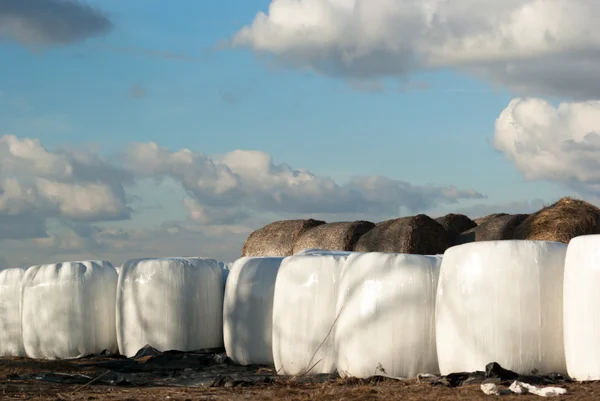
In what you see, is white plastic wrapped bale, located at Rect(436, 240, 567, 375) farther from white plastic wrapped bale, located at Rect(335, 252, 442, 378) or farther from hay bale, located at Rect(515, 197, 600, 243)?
hay bale, located at Rect(515, 197, 600, 243)

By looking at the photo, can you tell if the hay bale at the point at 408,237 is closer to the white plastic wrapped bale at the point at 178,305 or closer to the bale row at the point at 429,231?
the bale row at the point at 429,231

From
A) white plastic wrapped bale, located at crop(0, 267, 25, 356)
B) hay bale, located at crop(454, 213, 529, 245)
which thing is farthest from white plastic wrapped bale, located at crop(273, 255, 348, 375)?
hay bale, located at crop(454, 213, 529, 245)

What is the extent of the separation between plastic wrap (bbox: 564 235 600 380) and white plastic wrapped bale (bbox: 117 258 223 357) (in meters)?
4.35

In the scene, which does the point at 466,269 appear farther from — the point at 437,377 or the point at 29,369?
the point at 29,369

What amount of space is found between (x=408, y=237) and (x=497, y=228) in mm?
1336

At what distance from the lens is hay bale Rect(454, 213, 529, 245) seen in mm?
13047

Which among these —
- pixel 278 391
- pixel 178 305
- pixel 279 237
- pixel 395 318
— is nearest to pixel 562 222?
pixel 279 237

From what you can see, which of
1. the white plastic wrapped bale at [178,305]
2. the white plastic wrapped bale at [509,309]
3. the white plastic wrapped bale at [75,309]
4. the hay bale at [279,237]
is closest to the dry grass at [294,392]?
the white plastic wrapped bale at [509,309]

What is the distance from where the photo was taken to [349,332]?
Answer: 726 centimetres

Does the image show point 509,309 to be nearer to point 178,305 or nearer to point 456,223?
point 178,305

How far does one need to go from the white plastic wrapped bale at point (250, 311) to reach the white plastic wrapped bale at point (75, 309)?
196 centimetres

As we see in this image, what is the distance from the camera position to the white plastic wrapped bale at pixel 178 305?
9562 mm

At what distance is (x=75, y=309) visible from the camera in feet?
33.8

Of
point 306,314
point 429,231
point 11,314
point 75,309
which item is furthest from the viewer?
point 429,231
